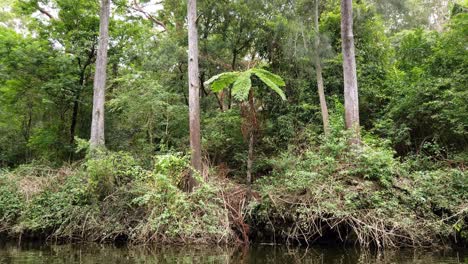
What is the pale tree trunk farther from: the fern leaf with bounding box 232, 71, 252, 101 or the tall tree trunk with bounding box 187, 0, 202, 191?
the fern leaf with bounding box 232, 71, 252, 101

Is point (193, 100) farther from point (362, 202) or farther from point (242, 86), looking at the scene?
point (362, 202)

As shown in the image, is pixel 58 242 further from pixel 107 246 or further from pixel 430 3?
pixel 430 3

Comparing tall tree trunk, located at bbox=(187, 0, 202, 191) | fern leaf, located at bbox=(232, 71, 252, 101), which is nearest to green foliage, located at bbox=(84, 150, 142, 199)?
tall tree trunk, located at bbox=(187, 0, 202, 191)

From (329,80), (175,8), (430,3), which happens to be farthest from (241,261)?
(430,3)

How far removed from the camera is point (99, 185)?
10070mm

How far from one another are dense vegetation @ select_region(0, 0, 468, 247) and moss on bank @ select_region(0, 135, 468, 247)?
0.04 meters

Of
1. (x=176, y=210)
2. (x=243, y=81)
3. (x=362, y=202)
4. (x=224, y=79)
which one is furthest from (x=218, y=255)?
(x=224, y=79)

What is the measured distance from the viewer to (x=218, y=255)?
739cm

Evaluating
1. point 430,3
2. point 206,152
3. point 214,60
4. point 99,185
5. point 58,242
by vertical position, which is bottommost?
point 58,242

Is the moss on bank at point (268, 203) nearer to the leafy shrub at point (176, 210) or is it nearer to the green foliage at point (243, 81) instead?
the leafy shrub at point (176, 210)

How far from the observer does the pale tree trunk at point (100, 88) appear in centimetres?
1229

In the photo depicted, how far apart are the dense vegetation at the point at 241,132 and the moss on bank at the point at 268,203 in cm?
4

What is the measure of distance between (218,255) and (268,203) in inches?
88.2

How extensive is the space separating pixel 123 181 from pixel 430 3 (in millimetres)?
25205
